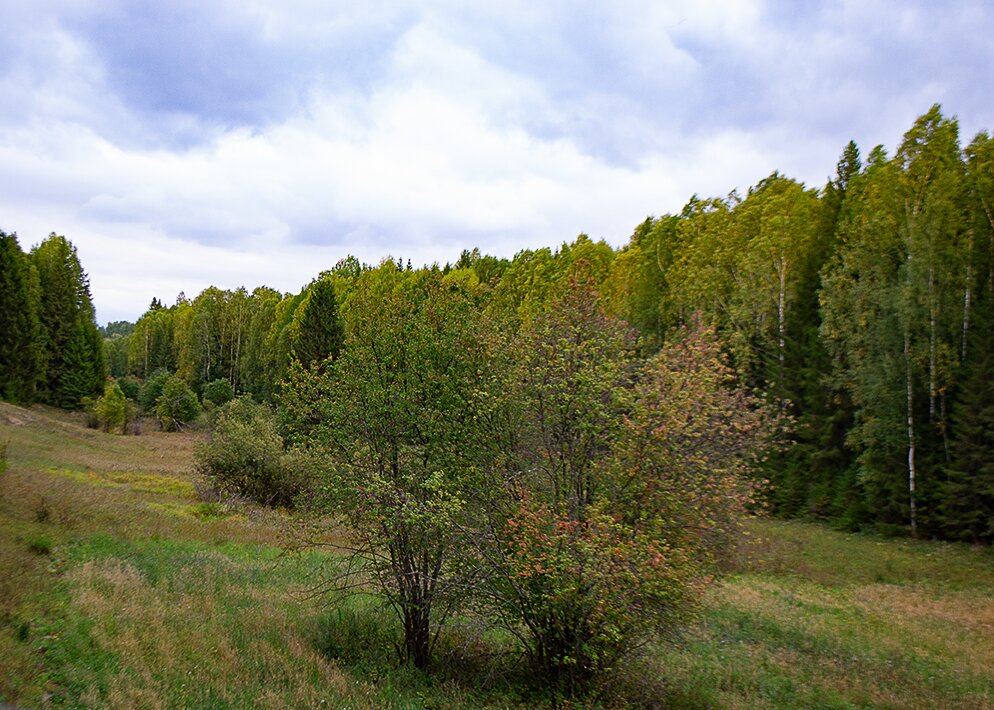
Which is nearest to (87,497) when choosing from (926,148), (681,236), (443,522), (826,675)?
(443,522)

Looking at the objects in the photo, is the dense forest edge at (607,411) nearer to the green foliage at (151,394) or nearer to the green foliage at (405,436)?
the green foliage at (405,436)

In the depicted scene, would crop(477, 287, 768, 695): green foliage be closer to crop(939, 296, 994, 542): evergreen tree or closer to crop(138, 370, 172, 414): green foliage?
crop(939, 296, 994, 542): evergreen tree

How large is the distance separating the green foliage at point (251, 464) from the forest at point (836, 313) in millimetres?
3009

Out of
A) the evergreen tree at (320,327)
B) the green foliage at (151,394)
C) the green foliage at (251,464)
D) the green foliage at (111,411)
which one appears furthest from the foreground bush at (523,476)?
the green foliage at (151,394)

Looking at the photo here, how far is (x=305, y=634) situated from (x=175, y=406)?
52.2 metres

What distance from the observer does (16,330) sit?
5012 cm

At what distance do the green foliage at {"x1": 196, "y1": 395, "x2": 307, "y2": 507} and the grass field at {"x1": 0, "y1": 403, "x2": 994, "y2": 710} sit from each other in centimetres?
418

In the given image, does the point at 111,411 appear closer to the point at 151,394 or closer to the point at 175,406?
the point at 175,406

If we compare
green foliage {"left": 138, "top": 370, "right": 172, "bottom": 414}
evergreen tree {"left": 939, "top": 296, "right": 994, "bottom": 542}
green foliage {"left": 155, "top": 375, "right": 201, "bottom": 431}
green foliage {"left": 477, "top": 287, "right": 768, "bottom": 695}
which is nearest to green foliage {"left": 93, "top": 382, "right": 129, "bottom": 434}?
green foliage {"left": 155, "top": 375, "right": 201, "bottom": 431}

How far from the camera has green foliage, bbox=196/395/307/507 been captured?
945 inches

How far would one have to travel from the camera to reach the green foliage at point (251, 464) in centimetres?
2402

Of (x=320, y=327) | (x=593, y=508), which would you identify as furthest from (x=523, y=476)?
(x=320, y=327)

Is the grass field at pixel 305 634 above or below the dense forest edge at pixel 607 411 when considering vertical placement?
below

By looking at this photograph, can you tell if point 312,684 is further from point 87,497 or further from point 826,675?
point 87,497
